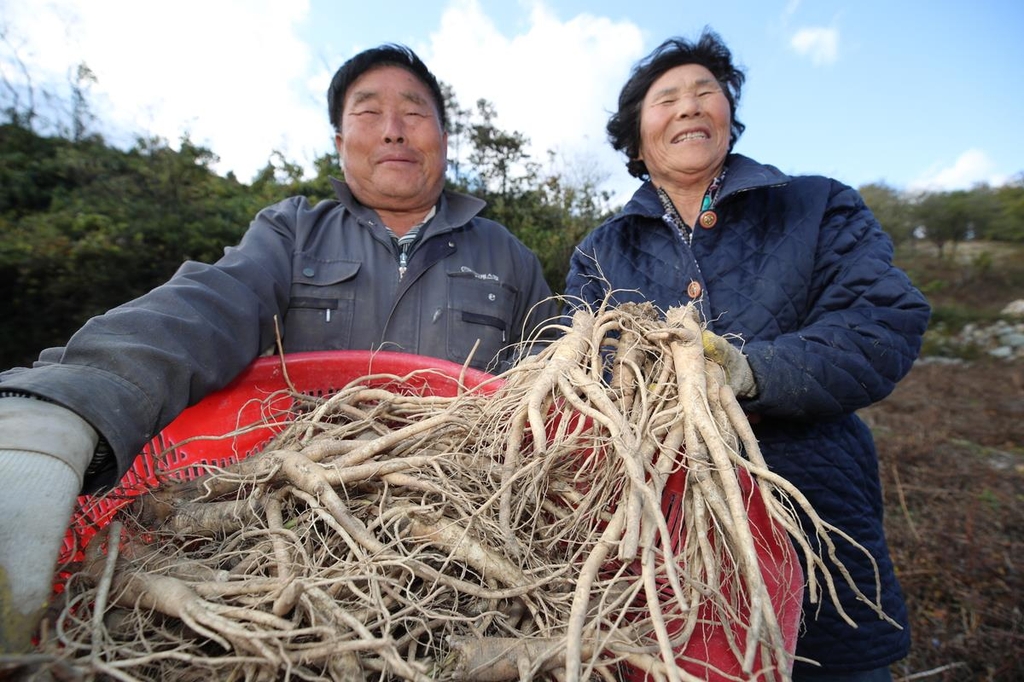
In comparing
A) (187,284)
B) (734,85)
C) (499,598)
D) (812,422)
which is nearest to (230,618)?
(499,598)

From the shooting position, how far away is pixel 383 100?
A: 1.94 metres

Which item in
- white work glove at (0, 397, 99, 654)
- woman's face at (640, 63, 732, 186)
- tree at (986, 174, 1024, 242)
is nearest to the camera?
white work glove at (0, 397, 99, 654)

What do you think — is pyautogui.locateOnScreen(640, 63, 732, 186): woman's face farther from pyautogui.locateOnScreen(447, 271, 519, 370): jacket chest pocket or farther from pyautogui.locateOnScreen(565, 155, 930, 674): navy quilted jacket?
pyautogui.locateOnScreen(447, 271, 519, 370): jacket chest pocket

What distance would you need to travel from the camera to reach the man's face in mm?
1910

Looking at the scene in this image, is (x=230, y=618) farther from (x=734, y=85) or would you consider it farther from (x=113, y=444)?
(x=734, y=85)

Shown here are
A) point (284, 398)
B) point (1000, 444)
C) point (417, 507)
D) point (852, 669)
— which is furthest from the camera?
point (1000, 444)

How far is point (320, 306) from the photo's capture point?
1.80 m

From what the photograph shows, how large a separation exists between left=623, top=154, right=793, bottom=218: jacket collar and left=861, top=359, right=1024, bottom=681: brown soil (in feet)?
7.69

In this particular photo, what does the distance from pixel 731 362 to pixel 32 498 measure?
4.38ft

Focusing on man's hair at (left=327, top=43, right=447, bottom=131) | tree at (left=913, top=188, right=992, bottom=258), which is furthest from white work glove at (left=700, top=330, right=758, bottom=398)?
tree at (left=913, top=188, right=992, bottom=258)

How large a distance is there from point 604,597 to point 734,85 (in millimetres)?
1822

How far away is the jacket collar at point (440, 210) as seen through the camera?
1.94 m

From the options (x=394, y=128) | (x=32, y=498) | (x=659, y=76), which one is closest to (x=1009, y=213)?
(x=659, y=76)

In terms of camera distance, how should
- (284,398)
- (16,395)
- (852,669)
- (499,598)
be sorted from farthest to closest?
1. (284,398)
2. (852,669)
3. (499,598)
4. (16,395)
